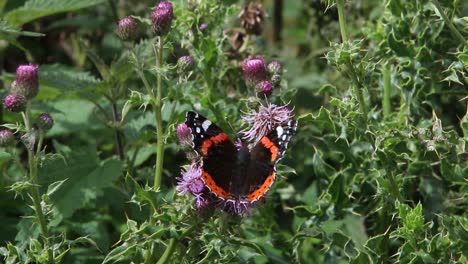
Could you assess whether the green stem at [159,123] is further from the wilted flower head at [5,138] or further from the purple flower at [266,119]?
the wilted flower head at [5,138]

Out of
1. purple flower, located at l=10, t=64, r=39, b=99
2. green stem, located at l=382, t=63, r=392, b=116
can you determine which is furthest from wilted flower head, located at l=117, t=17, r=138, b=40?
green stem, located at l=382, t=63, r=392, b=116

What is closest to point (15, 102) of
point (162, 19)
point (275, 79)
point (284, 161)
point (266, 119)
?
point (162, 19)

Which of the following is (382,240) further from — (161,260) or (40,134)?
(40,134)

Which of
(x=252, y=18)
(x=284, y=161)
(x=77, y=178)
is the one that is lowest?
(x=284, y=161)

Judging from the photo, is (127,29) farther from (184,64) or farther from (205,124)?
(205,124)

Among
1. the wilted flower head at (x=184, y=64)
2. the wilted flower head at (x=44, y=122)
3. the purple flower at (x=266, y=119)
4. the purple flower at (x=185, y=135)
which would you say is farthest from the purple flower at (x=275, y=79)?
the wilted flower head at (x=44, y=122)

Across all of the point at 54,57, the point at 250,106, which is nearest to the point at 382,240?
the point at 250,106

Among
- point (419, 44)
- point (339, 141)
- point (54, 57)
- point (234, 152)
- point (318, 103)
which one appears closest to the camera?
point (234, 152)
